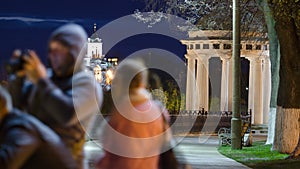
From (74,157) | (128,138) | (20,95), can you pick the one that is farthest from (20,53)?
(128,138)

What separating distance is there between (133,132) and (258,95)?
43259 mm

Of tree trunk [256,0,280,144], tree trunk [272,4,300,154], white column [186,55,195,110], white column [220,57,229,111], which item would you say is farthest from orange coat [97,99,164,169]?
white column [220,57,229,111]

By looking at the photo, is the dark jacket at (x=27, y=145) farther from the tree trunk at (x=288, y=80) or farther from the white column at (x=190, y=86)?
the white column at (x=190, y=86)

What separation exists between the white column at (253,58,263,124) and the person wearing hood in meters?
43.8

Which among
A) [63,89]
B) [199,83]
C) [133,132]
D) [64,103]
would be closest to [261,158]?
[133,132]

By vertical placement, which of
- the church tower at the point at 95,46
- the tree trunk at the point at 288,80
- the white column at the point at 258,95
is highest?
the church tower at the point at 95,46

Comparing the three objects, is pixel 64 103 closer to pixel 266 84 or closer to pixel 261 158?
pixel 261 158

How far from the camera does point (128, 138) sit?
5645 mm

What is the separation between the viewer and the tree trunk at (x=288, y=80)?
22297mm

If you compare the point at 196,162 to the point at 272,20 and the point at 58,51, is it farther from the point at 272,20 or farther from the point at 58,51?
the point at 58,51

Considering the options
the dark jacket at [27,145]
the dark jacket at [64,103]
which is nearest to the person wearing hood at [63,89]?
the dark jacket at [64,103]

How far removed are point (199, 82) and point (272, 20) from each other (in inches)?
1012

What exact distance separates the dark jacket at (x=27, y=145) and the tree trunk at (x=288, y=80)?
18341 mm

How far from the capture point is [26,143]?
161 inches
